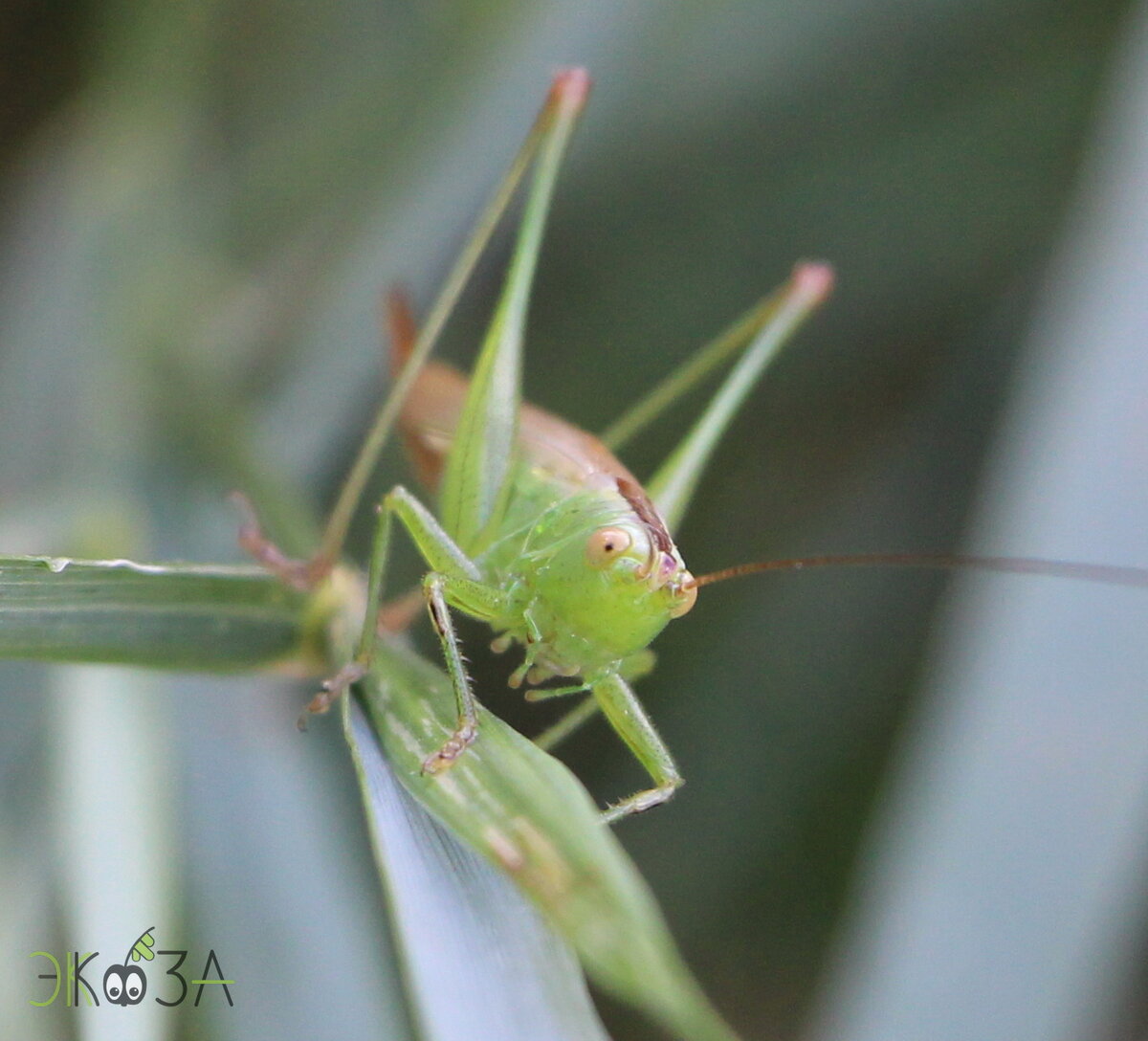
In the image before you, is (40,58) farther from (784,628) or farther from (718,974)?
(718,974)

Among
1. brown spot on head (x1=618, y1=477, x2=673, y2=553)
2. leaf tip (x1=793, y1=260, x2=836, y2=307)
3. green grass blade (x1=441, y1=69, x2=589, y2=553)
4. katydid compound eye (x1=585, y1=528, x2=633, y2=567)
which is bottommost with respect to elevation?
katydid compound eye (x1=585, y1=528, x2=633, y2=567)

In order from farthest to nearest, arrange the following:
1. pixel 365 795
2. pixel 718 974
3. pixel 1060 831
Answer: pixel 718 974 → pixel 1060 831 → pixel 365 795

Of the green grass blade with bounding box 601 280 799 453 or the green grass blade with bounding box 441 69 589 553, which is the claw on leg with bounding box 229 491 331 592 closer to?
the green grass blade with bounding box 441 69 589 553

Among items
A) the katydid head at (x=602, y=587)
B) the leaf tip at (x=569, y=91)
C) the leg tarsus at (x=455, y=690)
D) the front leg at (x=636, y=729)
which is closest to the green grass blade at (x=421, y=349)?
the leaf tip at (x=569, y=91)

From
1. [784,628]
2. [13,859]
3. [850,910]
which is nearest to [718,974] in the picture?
[850,910]

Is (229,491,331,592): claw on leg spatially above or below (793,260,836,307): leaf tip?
below

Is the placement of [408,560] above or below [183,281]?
below

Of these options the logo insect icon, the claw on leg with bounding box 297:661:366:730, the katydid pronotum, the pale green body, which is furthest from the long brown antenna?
the logo insect icon
